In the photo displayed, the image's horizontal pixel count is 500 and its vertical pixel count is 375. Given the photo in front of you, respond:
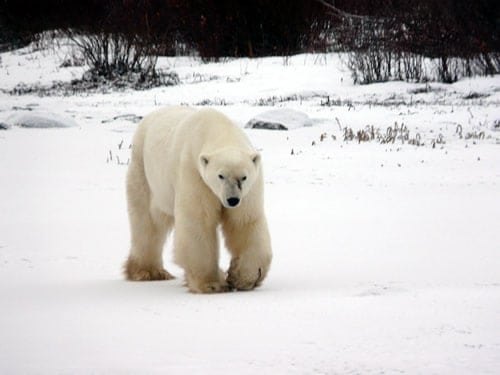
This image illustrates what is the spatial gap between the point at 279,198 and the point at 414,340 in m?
4.96

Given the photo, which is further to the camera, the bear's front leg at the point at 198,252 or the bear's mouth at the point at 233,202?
the bear's front leg at the point at 198,252

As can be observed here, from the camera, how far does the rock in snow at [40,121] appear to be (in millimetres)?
11663

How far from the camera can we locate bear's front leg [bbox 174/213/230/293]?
13.8 ft

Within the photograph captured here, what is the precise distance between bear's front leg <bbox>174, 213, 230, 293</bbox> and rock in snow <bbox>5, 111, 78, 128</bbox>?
25.5 ft

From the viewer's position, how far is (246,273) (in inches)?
169

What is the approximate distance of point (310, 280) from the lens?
4469mm

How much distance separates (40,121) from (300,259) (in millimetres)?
7314

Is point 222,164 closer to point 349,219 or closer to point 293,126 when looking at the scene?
point 349,219

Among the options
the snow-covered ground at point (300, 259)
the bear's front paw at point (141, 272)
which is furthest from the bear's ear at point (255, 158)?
the bear's front paw at point (141, 272)

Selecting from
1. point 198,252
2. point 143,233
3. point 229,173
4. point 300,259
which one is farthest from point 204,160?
point 300,259

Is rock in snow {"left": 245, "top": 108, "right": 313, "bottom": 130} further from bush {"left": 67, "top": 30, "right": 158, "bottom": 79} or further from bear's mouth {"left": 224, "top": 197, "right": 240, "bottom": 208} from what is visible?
bush {"left": 67, "top": 30, "right": 158, "bottom": 79}

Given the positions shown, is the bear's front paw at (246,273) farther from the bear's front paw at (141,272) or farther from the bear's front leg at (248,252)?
the bear's front paw at (141,272)

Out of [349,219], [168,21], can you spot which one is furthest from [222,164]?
[168,21]

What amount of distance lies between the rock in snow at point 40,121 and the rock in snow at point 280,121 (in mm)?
2565
